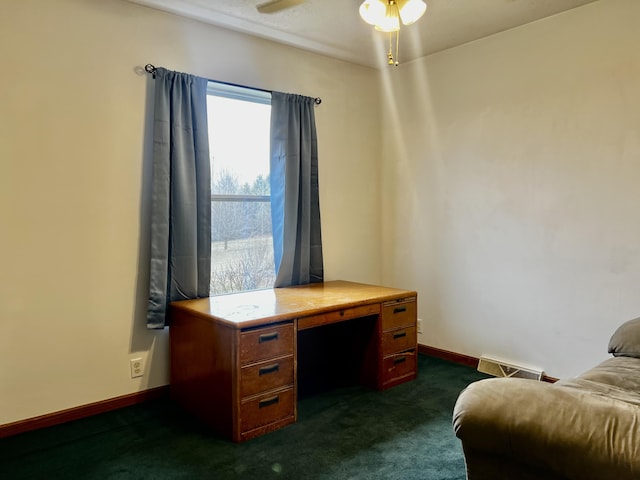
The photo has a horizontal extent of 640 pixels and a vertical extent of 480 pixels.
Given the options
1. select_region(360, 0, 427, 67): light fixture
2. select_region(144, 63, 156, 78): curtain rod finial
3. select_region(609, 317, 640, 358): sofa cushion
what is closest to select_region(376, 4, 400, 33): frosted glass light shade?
select_region(360, 0, 427, 67): light fixture

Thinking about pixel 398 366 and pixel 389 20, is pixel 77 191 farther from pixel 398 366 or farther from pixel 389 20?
pixel 398 366

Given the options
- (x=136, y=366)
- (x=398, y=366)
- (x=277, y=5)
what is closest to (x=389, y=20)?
(x=277, y=5)

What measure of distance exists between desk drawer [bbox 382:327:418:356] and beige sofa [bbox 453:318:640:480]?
154 centimetres

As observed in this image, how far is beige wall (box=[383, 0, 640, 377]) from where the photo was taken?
270cm

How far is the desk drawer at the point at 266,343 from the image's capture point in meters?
2.28

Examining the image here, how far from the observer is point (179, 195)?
9.14 feet

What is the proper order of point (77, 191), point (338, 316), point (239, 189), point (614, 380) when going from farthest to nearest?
point (239, 189), point (338, 316), point (77, 191), point (614, 380)

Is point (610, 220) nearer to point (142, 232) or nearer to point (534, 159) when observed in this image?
point (534, 159)

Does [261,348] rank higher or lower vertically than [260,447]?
higher

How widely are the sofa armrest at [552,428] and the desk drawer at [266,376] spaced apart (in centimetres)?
122

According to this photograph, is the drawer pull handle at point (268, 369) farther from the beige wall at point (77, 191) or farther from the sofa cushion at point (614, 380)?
the sofa cushion at point (614, 380)

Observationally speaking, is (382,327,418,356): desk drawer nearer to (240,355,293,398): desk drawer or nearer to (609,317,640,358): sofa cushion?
(240,355,293,398): desk drawer

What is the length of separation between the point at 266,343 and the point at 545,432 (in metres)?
1.46

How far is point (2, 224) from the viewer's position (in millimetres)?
2320
